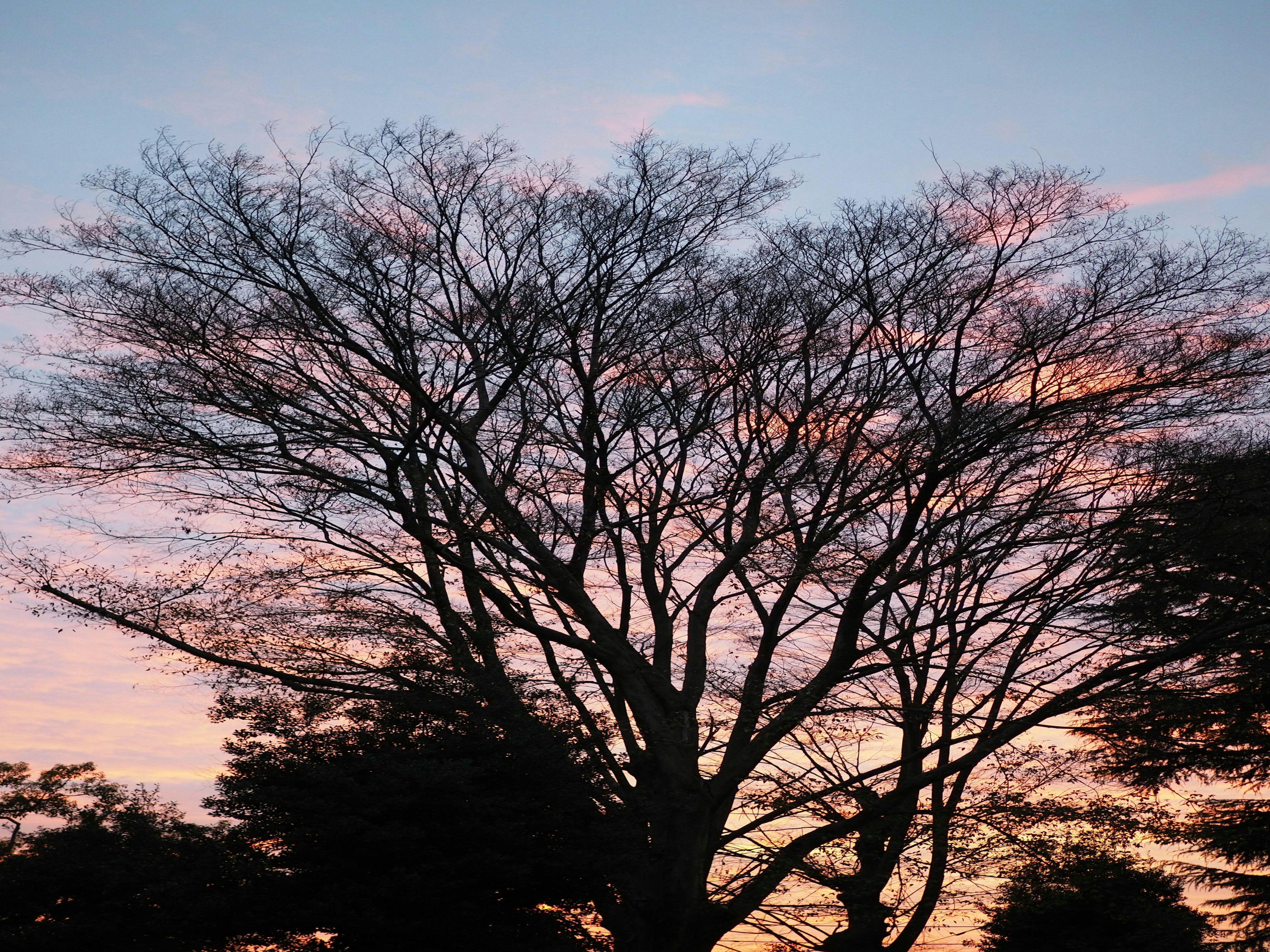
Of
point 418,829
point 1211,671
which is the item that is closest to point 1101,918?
point 1211,671

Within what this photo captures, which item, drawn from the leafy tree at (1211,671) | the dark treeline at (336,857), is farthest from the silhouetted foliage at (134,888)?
the leafy tree at (1211,671)

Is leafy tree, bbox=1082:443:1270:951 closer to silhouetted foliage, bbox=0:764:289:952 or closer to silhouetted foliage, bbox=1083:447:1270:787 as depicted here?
silhouetted foliage, bbox=1083:447:1270:787

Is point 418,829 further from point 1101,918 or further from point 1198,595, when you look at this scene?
point 1101,918

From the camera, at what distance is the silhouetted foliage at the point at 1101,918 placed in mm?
16375

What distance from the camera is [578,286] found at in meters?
13.9

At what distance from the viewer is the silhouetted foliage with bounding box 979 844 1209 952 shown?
16.4m

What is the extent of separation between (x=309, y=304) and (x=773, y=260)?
578cm

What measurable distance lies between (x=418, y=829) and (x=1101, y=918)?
16118 millimetres

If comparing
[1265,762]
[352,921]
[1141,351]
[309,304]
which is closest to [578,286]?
[309,304]

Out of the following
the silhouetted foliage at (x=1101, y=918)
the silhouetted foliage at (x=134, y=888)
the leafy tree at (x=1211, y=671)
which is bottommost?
the silhouetted foliage at (x=134, y=888)

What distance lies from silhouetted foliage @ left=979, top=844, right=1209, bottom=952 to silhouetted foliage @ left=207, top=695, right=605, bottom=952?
284 inches

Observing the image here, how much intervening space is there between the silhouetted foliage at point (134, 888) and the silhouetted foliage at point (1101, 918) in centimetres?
1025

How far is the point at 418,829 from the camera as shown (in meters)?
10.9

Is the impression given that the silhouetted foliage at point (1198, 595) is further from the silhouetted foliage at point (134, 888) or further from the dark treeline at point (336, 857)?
the silhouetted foliage at point (134, 888)
